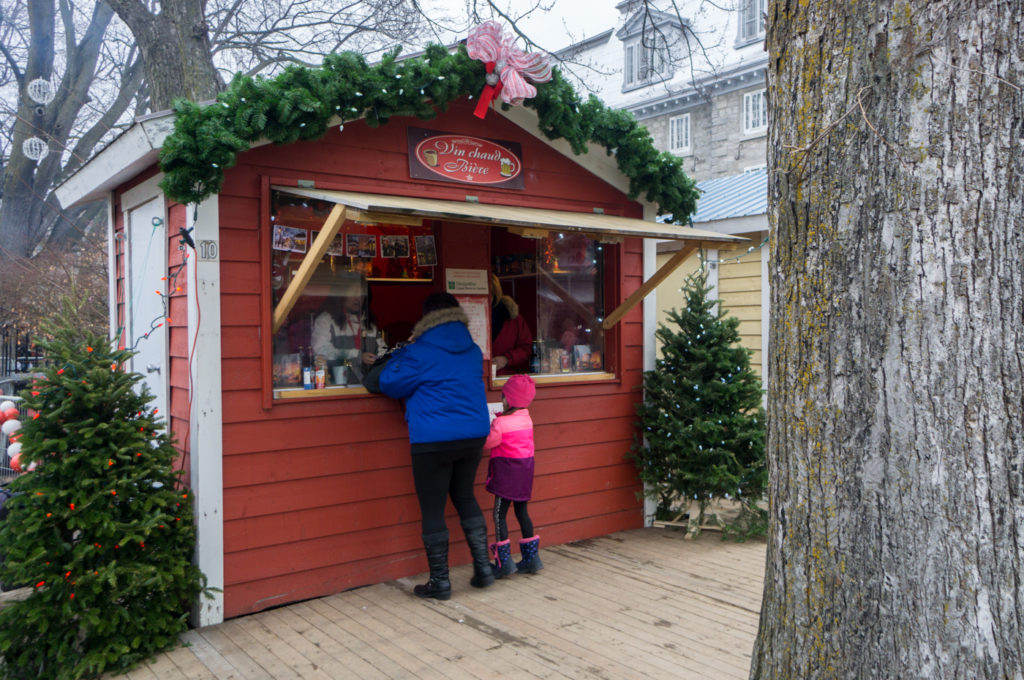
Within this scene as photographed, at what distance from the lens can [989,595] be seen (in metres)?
1.88

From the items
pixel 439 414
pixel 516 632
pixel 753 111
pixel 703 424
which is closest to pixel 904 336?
pixel 516 632

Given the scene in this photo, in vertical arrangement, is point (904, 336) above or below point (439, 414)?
above

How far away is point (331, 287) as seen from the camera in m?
5.22

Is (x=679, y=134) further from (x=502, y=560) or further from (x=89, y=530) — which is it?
(x=89, y=530)

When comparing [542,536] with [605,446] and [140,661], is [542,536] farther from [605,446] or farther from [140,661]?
[140,661]

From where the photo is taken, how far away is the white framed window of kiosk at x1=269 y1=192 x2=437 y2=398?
16.1 feet

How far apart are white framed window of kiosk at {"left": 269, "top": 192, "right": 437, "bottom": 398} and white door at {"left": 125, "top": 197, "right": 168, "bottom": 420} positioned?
2.29 feet

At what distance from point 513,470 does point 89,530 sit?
2442mm

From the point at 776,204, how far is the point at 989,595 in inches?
43.0

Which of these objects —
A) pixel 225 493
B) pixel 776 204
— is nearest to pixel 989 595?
pixel 776 204

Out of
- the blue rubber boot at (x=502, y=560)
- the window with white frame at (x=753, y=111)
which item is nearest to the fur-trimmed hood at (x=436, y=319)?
the blue rubber boot at (x=502, y=560)

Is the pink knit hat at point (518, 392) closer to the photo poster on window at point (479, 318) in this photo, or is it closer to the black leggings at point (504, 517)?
the photo poster on window at point (479, 318)

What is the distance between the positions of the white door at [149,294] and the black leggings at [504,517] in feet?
6.93

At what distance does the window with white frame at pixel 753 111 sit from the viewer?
2312 centimetres
